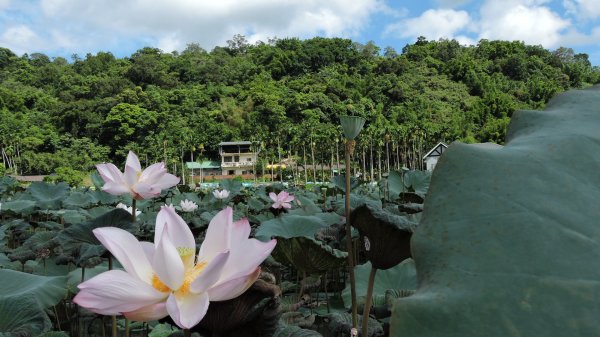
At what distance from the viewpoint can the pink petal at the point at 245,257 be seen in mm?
465

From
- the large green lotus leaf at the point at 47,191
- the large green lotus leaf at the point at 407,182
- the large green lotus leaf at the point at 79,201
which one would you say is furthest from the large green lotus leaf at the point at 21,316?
the large green lotus leaf at the point at 79,201

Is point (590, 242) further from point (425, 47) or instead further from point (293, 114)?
point (425, 47)

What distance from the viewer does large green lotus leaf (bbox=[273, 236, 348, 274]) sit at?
1.27 meters

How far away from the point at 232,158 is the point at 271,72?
1066 cm

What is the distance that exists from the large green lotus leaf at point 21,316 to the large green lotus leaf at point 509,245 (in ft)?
2.54

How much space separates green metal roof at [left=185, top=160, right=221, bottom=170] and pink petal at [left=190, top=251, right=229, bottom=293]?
38.1 meters

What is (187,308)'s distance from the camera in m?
0.47

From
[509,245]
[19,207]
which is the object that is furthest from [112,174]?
[19,207]

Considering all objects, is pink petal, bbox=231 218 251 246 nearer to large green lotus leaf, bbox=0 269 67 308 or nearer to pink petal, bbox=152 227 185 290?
pink petal, bbox=152 227 185 290

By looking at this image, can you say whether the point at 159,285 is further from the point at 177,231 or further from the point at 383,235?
the point at 383,235

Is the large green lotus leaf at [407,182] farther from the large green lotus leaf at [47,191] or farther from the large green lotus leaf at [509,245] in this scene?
the large green lotus leaf at [509,245]


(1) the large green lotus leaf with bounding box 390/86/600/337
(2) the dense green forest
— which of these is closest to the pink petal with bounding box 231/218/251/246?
(1) the large green lotus leaf with bounding box 390/86/600/337

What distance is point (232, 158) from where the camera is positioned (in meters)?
39.6

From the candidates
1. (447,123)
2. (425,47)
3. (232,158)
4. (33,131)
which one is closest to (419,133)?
(447,123)
